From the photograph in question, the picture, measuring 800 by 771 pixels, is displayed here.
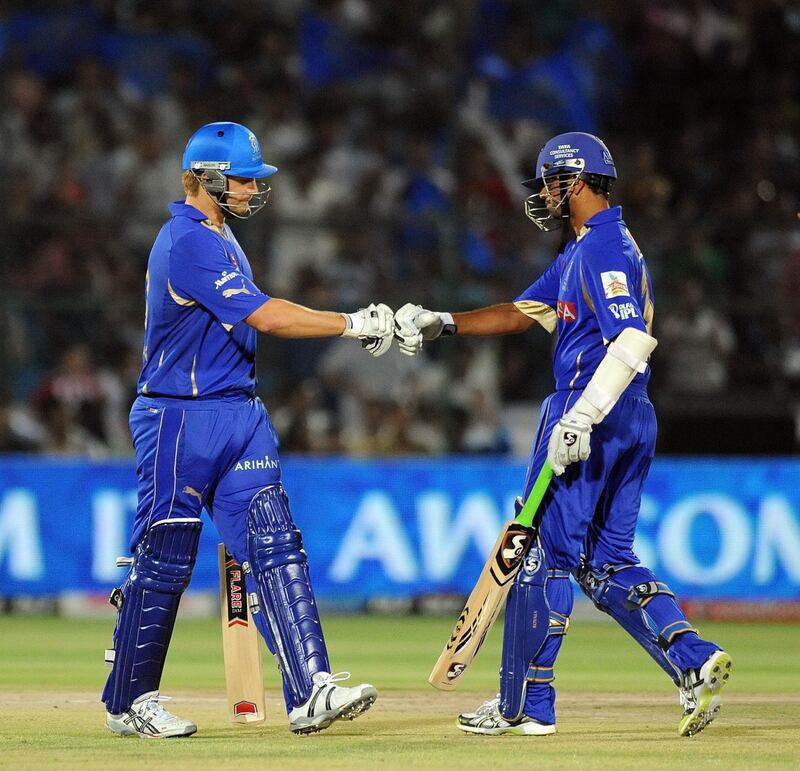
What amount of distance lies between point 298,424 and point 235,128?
7187 millimetres

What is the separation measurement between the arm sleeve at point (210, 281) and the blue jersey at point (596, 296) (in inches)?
48.3

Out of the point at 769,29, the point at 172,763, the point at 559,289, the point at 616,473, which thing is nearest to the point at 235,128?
the point at 559,289

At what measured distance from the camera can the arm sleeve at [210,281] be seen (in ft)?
20.8

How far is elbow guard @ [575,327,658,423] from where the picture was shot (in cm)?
631

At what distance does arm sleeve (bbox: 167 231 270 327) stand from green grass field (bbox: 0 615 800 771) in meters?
1.62

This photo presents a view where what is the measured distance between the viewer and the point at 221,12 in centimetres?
1689

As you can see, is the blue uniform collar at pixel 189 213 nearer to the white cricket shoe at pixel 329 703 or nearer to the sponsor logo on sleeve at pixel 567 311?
the sponsor logo on sleeve at pixel 567 311

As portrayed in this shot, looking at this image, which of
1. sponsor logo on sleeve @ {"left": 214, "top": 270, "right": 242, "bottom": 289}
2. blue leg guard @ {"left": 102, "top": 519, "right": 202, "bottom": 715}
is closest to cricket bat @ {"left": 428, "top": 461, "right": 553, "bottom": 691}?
blue leg guard @ {"left": 102, "top": 519, "right": 202, "bottom": 715}

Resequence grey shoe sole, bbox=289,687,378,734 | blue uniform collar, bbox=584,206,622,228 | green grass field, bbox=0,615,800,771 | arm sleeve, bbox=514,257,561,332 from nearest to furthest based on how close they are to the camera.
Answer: green grass field, bbox=0,615,800,771
grey shoe sole, bbox=289,687,378,734
blue uniform collar, bbox=584,206,622,228
arm sleeve, bbox=514,257,561,332

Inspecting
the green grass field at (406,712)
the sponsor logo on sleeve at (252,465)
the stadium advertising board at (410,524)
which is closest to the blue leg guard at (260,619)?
the green grass field at (406,712)

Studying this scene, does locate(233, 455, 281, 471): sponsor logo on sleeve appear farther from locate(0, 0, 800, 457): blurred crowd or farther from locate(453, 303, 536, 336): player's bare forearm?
locate(0, 0, 800, 457): blurred crowd

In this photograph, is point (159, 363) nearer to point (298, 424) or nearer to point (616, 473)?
point (616, 473)

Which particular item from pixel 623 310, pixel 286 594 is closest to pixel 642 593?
pixel 623 310

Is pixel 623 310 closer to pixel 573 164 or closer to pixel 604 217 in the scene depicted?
pixel 604 217
